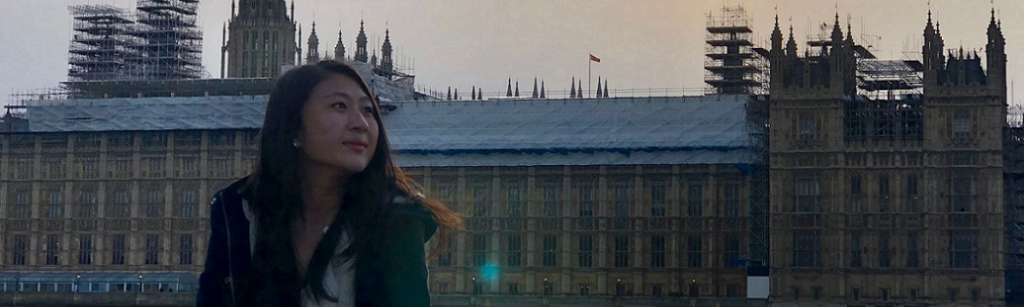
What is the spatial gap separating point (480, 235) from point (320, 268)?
289 feet

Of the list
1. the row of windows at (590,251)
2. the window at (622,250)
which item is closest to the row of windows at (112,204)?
the row of windows at (590,251)

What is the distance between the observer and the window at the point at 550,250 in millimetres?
93213

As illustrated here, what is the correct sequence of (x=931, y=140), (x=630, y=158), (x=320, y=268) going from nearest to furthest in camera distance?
(x=320, y=268) < (x=931, y=140) < (x=630, y=158)

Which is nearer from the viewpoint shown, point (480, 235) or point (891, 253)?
point (891, 253)

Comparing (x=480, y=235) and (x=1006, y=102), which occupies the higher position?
(x=1006, y=102)

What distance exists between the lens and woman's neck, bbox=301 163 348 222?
720 centimetres

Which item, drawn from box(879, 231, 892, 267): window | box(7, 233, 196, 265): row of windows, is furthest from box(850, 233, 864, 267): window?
box(7, 233, 196, 265): row of windows

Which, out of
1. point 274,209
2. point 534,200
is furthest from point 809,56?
point 274,209

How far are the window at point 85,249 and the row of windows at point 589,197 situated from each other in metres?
20.2

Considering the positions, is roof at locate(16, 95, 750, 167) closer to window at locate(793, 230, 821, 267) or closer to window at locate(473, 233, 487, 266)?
window at locate(473, 233, 487, 266)

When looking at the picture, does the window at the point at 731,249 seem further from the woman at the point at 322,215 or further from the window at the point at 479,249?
the woman at the point at 322,215

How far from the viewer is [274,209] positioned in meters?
7.09

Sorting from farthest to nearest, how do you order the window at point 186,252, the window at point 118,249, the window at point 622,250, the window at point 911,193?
the window at point 118,249, the window at point 186,252, the window at point 622,250, the window at point 911,193

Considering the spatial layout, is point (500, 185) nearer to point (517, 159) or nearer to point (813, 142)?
point (517, 159)
